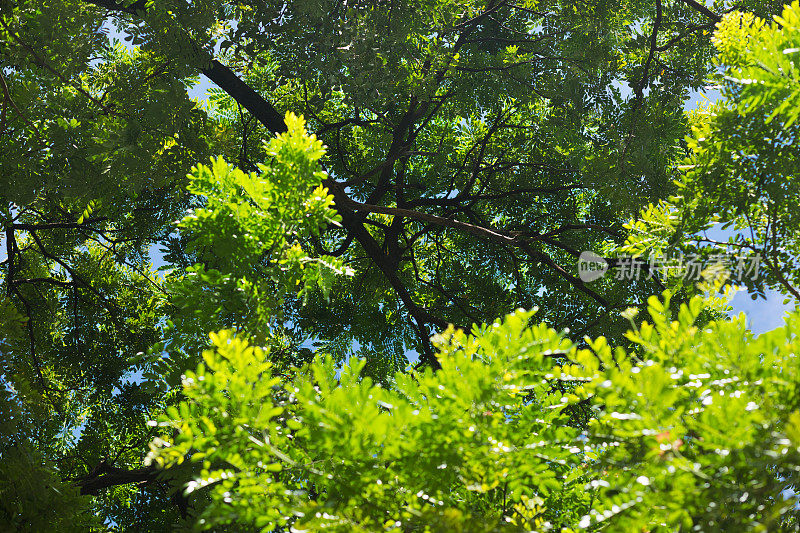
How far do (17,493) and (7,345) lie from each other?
43.8 inches

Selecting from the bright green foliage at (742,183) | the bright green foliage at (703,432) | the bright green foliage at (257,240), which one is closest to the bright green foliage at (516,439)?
the bright green foliage at (703,432)

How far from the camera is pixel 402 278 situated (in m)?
8.05

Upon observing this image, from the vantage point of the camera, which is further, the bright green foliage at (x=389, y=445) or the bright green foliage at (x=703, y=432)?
the bright green foliage at (x=389, y=445)

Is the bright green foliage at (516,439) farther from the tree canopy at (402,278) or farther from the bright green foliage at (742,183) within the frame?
the bright green foliage at (742,183)

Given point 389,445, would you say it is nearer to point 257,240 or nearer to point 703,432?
point 703,432

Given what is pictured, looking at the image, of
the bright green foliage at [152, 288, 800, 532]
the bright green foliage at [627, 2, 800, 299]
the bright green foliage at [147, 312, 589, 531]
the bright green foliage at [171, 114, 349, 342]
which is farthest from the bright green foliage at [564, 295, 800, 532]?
the bright green foliage at [171, 114, 349, 342]

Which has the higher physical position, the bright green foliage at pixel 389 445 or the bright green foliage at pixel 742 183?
the bright green foliage at pixel 742 183

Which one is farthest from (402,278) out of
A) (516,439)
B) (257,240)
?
(516,439)

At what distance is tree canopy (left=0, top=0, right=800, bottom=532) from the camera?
89.9 inches

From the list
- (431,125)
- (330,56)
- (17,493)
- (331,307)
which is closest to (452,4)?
(330,56)

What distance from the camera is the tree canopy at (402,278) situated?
89.9 inches

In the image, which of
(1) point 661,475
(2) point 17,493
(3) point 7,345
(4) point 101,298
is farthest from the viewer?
(4) point 101,298

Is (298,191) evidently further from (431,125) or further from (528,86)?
(431,125)

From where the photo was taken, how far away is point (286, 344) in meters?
8.35
